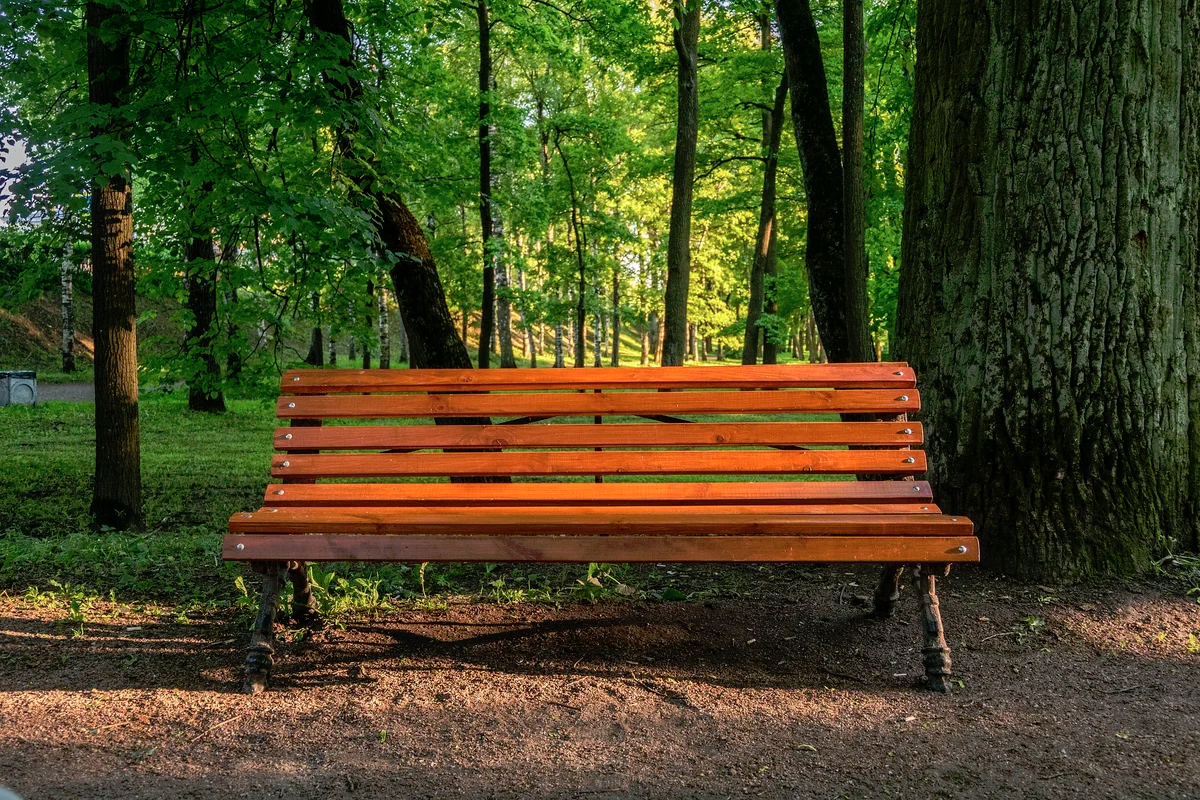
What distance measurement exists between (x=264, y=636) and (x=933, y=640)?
2316 mm

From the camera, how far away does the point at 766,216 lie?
18719mm

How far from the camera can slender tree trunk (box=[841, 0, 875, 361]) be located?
6129mm

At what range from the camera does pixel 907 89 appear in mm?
7484

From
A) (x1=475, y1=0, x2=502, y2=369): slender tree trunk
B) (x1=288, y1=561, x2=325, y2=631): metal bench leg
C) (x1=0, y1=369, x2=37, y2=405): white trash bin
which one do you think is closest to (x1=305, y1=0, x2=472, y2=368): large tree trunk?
(x1=288, y1=561, x2=325, y2=631): metal bench leg

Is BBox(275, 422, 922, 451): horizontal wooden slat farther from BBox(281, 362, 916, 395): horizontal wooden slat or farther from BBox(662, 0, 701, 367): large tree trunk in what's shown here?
BBox(662, 0, 701, 367): large tree trunk

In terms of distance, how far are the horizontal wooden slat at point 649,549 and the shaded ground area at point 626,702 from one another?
494 millimetres

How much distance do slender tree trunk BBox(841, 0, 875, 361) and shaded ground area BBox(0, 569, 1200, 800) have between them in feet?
8.45

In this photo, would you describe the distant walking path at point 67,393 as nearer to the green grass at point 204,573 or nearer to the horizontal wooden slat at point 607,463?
the green grass at point 204,573

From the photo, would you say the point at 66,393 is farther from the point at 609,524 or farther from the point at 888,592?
the point at 888,592

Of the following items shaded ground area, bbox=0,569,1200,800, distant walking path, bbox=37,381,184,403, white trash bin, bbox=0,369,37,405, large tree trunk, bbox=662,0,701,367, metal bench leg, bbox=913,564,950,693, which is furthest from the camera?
distant walking path, bbox=37,381,184,403

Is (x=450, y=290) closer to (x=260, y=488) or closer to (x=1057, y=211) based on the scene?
(x=260, y=488)

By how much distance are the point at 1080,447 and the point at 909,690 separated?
138 cm

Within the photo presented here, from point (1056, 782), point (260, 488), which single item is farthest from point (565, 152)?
point (1056, 782)

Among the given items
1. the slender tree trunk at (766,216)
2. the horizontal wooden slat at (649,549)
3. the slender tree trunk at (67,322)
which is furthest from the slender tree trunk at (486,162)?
the horizontal wooden slat at (649,549)
